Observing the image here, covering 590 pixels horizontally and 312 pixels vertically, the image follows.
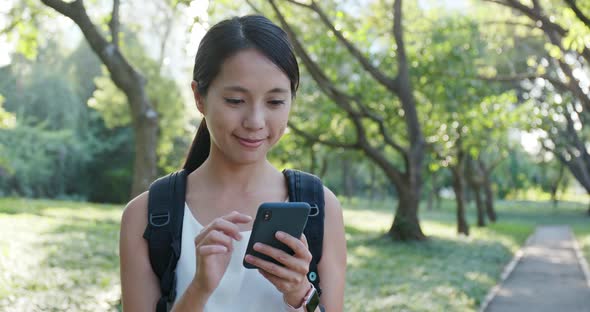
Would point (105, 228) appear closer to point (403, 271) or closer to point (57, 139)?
point (403, 271)

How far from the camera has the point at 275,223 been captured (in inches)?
76.8

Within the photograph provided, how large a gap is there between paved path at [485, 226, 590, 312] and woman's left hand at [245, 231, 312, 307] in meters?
8.38

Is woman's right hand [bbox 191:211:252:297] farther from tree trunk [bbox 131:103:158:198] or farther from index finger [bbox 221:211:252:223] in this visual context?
tree trunk [bbox 131:103:158:198]

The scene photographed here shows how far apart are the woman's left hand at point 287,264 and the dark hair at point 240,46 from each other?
0.56m

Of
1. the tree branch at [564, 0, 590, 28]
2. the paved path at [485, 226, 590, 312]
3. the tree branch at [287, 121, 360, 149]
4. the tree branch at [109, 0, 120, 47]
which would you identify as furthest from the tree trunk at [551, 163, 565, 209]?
the tree branch at [109, 0, 120, 47]

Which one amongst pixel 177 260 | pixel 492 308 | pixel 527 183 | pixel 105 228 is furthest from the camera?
pixel 527 183

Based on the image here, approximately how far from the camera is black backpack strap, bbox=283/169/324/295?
7.31ft

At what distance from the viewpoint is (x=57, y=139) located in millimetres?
33094

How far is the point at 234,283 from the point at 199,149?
0.56 m

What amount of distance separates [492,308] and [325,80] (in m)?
6.45

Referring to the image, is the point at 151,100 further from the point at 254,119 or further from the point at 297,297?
the point at 297,297

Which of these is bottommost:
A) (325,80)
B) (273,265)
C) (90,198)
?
(90,198)

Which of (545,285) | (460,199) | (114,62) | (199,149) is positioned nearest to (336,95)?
(545,285)

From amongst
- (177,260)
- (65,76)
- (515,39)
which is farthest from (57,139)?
(177,260)
